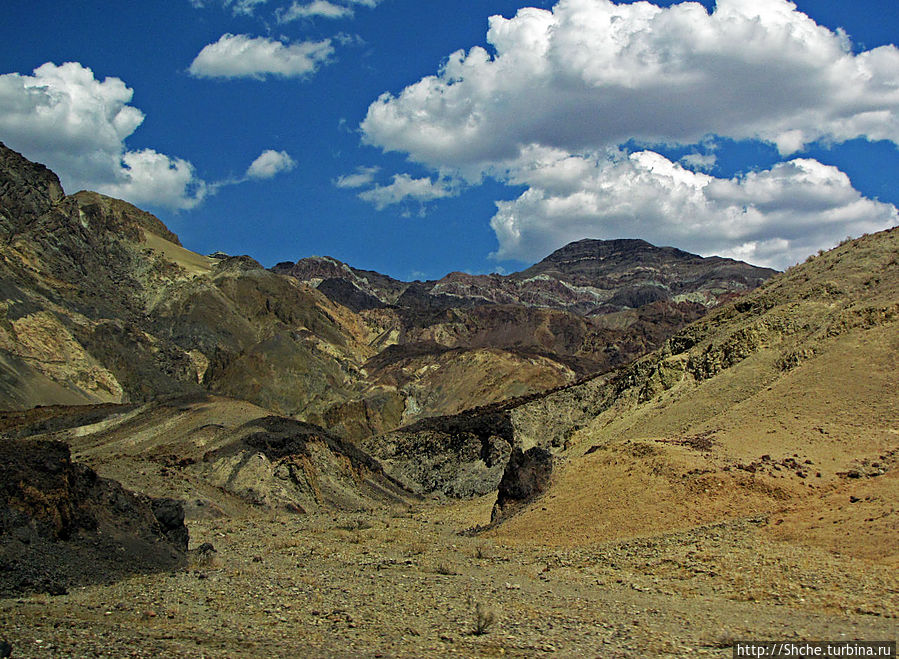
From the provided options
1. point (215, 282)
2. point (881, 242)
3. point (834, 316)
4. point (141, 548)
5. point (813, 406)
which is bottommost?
point (141, 548)

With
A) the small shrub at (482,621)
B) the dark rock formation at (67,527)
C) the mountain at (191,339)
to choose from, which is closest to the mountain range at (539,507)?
the dark rock formation at (67,527)

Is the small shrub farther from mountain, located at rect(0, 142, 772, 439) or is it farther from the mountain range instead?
mountain, located at rect(0, 142, 772, 439)

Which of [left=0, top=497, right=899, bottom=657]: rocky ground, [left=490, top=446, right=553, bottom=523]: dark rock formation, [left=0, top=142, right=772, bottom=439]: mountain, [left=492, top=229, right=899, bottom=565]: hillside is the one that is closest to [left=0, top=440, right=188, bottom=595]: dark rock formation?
[left=0, top=497, right=899, bottom=657]: rocky ground

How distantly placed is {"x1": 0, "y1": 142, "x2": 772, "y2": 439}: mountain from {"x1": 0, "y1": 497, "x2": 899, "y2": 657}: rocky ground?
6350 centimetres

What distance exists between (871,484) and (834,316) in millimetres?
15534

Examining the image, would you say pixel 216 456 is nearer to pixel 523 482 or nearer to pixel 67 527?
pixel 523 482

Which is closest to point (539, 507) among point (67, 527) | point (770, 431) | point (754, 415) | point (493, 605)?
point (770, 431)

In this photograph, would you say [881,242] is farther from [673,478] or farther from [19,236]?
[19,236]

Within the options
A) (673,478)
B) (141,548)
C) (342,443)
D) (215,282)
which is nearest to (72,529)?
(141,548)

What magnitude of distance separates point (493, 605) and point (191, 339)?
110522mm

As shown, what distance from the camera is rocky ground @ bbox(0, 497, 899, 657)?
30.1ft

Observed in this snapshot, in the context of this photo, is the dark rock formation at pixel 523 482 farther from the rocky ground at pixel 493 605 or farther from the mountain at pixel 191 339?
the mountain at pixel 191 339

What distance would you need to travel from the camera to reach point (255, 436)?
42.7m

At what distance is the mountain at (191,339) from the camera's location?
3420 inches
